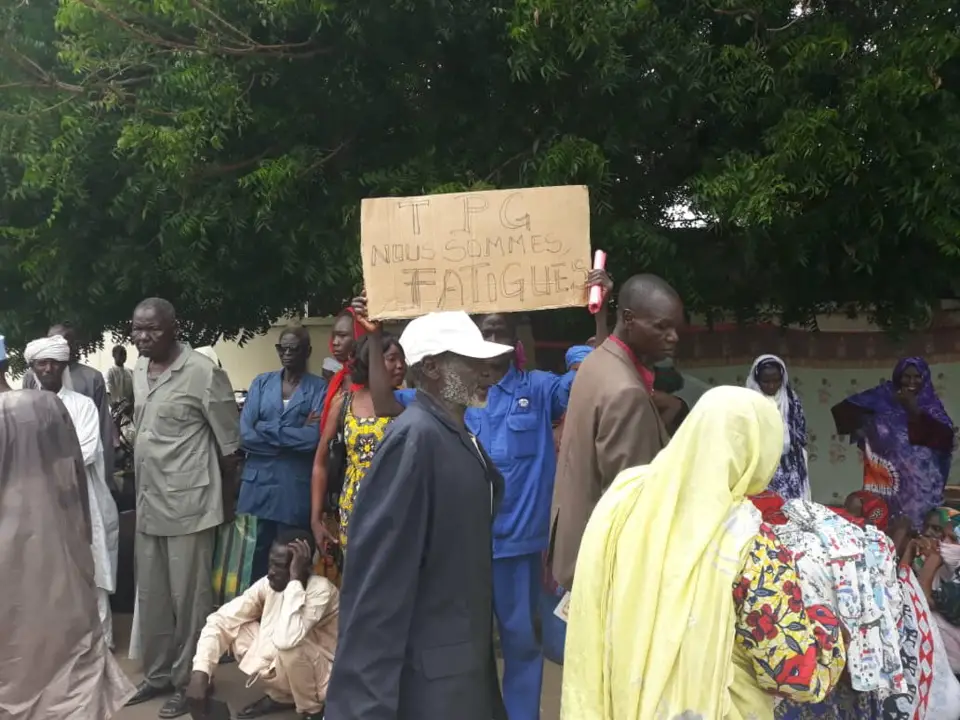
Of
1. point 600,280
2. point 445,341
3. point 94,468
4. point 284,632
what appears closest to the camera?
point 445,341

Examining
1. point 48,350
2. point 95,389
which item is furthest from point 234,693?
point 95,389

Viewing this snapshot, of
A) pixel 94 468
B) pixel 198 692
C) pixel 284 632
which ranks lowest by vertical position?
pixel 198 692

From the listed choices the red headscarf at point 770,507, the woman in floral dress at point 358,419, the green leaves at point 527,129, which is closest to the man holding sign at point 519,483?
the woman in floral dress at point 358,419

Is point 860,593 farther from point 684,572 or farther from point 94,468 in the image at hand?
point 94,468

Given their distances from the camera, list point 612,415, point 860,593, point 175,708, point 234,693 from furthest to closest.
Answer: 1. point 234,693
2. point 175,708
3. point 612,415
4. point 860,593

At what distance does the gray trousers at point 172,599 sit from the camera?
521 centimetres

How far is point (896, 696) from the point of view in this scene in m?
2.49

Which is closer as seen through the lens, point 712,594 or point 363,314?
point 712,594

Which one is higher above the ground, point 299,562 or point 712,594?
point 712,594

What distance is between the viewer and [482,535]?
2.72m

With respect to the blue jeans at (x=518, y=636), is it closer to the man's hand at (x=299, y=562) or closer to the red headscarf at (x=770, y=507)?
the man's hand at (x=299, y=562)

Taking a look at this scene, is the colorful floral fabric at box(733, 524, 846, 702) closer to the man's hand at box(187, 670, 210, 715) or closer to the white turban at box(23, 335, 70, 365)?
the man's hand at box(187, 670, 210, 715)

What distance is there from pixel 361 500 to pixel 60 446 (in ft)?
8.73

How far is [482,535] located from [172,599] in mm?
3160
